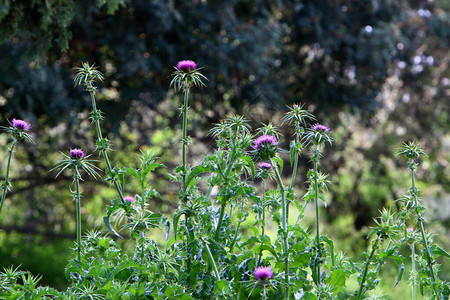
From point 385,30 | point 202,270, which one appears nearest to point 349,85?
point 385,30

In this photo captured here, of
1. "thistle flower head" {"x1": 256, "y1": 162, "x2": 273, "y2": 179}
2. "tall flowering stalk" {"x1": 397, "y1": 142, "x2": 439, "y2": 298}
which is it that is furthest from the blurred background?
"tall flowering stalk" {"x1": 397, "y1": 142, "x2": 439, "y2": 298}

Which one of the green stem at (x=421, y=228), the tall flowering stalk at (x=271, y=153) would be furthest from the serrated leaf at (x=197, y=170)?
the green stem at (x=421, y=228)

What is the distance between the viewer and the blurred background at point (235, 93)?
195 inches

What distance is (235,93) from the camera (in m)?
5.79

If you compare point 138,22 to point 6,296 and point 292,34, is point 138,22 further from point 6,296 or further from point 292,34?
point 6,296

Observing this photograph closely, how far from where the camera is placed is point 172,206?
19.8ft

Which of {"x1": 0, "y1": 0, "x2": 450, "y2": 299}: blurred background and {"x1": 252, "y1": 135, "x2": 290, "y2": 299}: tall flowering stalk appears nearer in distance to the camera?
{"x1": 252, "y1": 135, "x2": 290, "y2": 299}: tall flowering stalk

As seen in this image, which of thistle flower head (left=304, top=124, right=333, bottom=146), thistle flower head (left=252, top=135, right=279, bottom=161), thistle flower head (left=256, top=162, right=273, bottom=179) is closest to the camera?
thistle flower head (left=252, top=135, right=279, bottom=161)

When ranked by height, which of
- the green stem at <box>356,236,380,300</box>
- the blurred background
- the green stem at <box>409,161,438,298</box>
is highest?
the blurred background

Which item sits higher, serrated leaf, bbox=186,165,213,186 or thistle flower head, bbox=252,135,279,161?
thistle flower head, bbox=252,135,279,161

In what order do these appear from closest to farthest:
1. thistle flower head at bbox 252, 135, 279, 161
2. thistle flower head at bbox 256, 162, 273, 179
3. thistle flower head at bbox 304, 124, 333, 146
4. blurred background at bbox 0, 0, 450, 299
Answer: thistle flower head at bbox 252, 135, 279, 161
thistle flower head at bbox 304, 124, 333, 146
thistle flower head at bbox 256, 162, 273, 179
blurred background at bbox 0, 0, 450, 299

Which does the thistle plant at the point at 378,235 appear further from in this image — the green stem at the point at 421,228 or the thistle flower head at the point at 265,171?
the thistle flower head at the point at 265,171

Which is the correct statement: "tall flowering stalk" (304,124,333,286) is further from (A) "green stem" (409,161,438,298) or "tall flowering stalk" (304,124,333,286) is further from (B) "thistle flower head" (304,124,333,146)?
(A) "green stem" (409,161,438,298)

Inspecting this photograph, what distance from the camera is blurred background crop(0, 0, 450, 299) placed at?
4945mm
